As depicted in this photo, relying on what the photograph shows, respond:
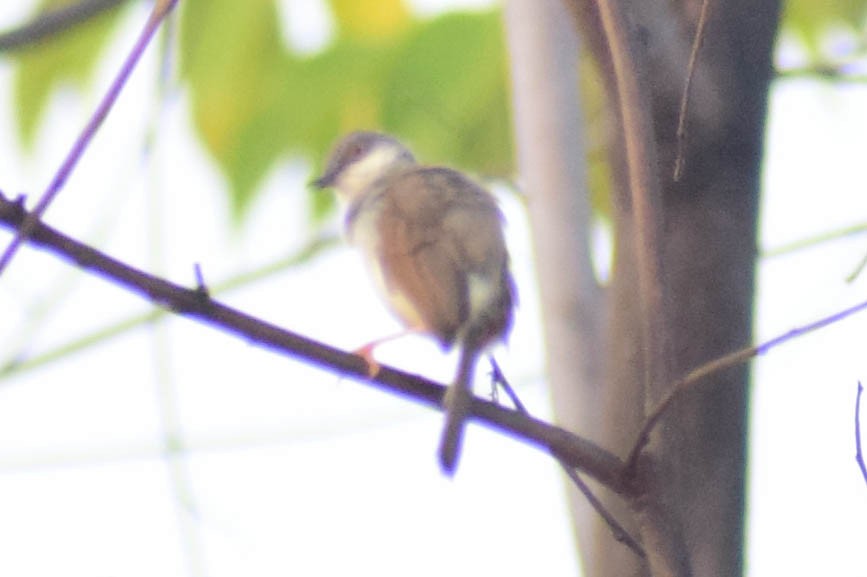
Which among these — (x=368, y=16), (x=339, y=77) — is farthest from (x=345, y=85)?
(x=368, y=16)

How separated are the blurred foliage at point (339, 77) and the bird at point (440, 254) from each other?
0.24 metres

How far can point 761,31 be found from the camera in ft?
7.49

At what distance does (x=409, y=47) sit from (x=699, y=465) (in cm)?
210

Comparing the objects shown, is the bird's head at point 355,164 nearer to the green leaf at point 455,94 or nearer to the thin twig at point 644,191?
the green leaf at point 455,94

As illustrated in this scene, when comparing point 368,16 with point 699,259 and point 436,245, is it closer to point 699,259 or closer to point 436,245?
point 436,245

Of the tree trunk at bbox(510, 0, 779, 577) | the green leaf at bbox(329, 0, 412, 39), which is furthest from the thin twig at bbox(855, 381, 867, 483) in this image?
the green leaf at bbox(329, 0, 412, 39)

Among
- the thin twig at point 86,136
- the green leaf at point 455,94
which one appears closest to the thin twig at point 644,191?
the thin twig at point 86,136

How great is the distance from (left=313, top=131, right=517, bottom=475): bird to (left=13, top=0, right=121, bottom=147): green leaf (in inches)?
35.9

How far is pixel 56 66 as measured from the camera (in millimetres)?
4012

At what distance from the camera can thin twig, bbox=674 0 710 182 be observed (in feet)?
6.96

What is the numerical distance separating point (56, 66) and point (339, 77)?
84 centimetres

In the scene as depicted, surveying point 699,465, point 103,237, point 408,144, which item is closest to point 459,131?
point 408,144

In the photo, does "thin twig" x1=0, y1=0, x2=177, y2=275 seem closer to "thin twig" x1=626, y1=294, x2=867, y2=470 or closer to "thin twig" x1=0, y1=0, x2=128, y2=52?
"thin twig" x1=626, y1=294, x2=867, y2=470

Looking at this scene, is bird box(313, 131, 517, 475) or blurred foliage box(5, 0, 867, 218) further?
blurred foliage box(5, 0, 867, 218)
